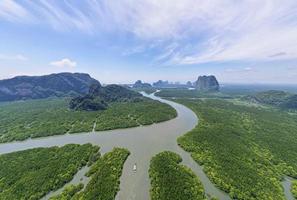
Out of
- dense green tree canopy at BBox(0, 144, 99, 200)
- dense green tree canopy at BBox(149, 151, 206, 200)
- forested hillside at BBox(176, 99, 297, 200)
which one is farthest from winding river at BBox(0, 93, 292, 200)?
forested hillside at BBox(176, 99, 297, 200)

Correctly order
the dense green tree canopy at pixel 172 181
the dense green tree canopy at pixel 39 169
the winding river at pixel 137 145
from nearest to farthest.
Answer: the dense green tree canopy at pixel 172 181, the dense green tree canopy at pixel 39 169, the winding river at pixel 137 145

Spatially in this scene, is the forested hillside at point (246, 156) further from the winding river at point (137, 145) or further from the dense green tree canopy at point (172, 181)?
the dense green tree canopy at point (172, 181)

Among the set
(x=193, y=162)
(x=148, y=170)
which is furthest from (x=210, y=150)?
(x=148, y=170)

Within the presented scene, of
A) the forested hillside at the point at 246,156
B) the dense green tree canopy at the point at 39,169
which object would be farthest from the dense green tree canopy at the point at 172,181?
the dense green tree canopy at the point at 39,169

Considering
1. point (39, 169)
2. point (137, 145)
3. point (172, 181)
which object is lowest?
point (137, 145)

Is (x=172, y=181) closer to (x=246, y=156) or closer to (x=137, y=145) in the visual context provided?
(x=137, y=145)

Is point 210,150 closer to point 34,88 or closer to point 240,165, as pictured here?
point 240,165

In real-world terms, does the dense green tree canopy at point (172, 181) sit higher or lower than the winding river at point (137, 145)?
higher

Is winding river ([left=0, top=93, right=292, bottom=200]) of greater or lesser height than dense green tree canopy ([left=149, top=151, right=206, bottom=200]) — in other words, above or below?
below

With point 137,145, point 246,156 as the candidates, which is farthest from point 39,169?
point 246,156

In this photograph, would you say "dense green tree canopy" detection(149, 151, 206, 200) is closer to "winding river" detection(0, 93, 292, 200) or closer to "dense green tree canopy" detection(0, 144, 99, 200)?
"winding river" detection(0, 93, 292, 200)
